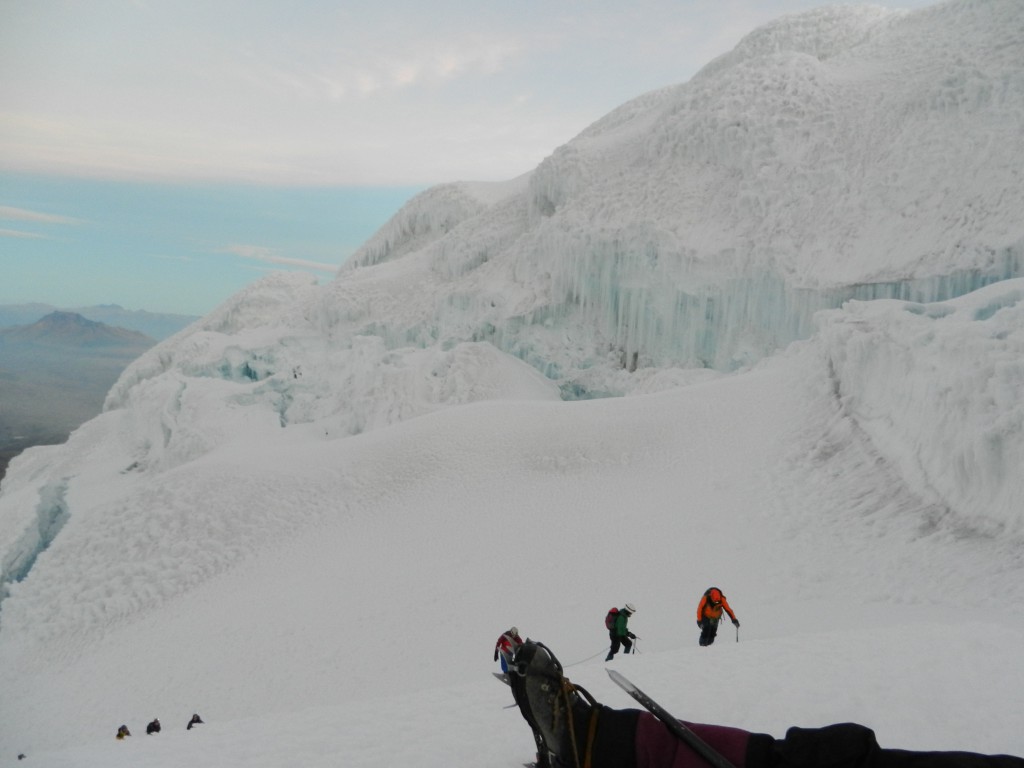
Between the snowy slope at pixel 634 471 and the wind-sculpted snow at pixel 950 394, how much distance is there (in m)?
0.08

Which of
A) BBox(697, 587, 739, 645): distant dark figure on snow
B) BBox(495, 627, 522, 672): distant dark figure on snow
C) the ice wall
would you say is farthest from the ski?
the ice wall

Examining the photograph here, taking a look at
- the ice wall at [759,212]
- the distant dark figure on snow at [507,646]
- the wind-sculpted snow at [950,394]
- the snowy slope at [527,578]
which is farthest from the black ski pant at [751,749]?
the ice wall at [759,212]

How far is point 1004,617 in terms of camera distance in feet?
28.0

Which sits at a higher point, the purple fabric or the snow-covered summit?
the snow-covered summit

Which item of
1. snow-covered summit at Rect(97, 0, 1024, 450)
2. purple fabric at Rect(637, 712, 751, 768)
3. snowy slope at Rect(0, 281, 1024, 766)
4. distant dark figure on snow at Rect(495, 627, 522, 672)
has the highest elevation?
snow-covered summit at Rect(97, 0, 1024, 450)

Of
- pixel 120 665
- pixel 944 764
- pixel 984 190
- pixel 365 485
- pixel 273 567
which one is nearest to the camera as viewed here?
pixel 944 764

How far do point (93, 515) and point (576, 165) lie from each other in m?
25.3

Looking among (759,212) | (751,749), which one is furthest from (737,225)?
(751,749)

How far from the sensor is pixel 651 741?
11.1 feet

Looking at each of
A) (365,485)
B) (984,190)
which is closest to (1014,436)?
(365,485)

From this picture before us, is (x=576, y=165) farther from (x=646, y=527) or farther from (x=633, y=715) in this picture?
(x=633, y=715)

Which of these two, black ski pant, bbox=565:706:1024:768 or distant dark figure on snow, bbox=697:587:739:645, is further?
distant dark figure on snow, bbox=697:587:739:645

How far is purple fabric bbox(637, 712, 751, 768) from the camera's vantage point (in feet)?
10.8

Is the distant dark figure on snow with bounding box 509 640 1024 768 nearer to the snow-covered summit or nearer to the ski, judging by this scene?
the ski
